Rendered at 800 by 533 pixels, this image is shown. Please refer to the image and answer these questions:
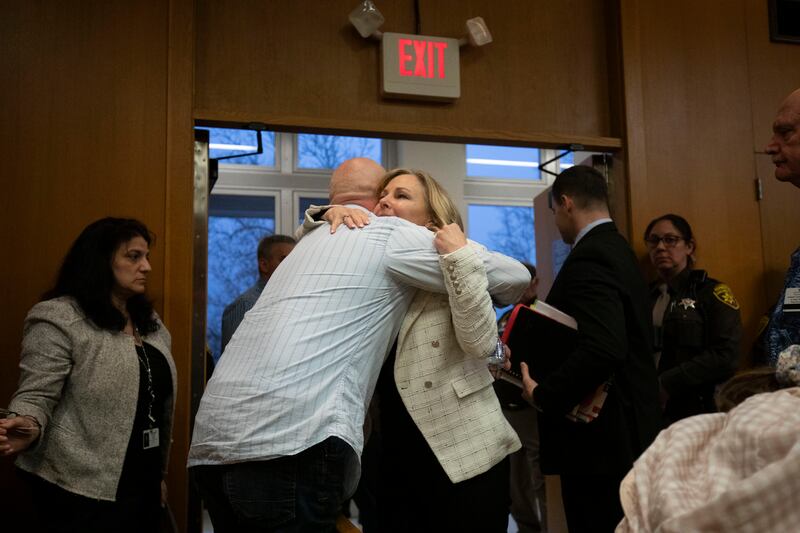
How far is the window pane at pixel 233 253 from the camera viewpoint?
5273 millimetres

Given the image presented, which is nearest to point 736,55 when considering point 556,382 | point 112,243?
point 556,382

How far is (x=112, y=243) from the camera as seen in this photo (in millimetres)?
2311

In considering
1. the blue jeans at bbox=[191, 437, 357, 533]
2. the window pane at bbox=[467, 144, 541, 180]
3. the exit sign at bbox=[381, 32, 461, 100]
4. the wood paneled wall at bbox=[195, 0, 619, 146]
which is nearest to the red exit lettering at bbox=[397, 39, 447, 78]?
the exit sign at bbox=[381, 32, 461, 100]

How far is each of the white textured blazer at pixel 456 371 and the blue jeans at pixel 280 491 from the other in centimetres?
26

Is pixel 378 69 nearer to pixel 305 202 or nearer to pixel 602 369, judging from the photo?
pixel 602 369

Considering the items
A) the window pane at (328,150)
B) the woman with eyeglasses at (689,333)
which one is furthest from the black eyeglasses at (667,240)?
the window pane at (328,150)

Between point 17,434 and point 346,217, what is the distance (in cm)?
113

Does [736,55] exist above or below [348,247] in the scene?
above

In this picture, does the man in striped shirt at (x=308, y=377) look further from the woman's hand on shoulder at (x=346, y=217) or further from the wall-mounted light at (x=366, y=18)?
the wall-mounted light at (x=366, y=18)

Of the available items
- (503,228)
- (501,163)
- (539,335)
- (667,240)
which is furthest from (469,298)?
(501,163)

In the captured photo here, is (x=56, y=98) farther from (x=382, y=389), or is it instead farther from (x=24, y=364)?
(x=382, y=389)

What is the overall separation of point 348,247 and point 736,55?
9.90ft

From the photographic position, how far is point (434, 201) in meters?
1.75

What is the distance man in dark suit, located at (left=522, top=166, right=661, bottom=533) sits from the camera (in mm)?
2121
